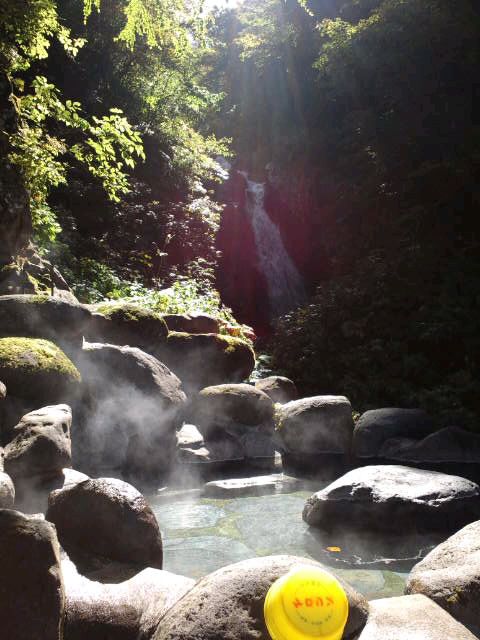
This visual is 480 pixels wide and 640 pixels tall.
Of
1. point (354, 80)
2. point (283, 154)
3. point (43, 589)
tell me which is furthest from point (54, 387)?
point (283, 154)

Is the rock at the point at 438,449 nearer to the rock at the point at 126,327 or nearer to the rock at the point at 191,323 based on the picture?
the rock at the point at 191,323

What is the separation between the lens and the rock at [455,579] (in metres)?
2.98

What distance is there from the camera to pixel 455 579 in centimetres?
309

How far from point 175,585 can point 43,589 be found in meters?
0.90

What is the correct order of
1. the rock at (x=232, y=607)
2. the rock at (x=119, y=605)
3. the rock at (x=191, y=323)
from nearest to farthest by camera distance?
1. the rock at (x=232, y=607)
2. the rock at (x=119, y=605)
3. the rock at (x=191, y=323)

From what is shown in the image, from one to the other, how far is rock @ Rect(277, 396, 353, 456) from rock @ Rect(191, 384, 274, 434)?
54 cm

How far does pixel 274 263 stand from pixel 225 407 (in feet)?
39.7

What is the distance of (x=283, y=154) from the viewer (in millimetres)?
22031

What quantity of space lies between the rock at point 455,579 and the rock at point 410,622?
0.13 metres

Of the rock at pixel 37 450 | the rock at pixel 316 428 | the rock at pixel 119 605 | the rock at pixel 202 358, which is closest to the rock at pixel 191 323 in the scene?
the rock at pixel 202 358

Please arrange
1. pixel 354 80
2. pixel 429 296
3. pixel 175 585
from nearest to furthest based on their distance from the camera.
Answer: pixel 175 585
pixel 429 296
pixel 354 80

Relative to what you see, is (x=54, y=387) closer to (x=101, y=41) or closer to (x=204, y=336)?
(x=204, y=336)

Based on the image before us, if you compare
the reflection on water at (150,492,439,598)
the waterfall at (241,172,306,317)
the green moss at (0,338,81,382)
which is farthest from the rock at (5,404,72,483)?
the waterfall at (241,172,306,317)

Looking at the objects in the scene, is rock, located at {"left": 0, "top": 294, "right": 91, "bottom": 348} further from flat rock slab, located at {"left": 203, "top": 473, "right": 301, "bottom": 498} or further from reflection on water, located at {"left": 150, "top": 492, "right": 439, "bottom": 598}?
flat rock slab, located at {"left": 203, "top": 473, "right": 301, "bottom": 498}
